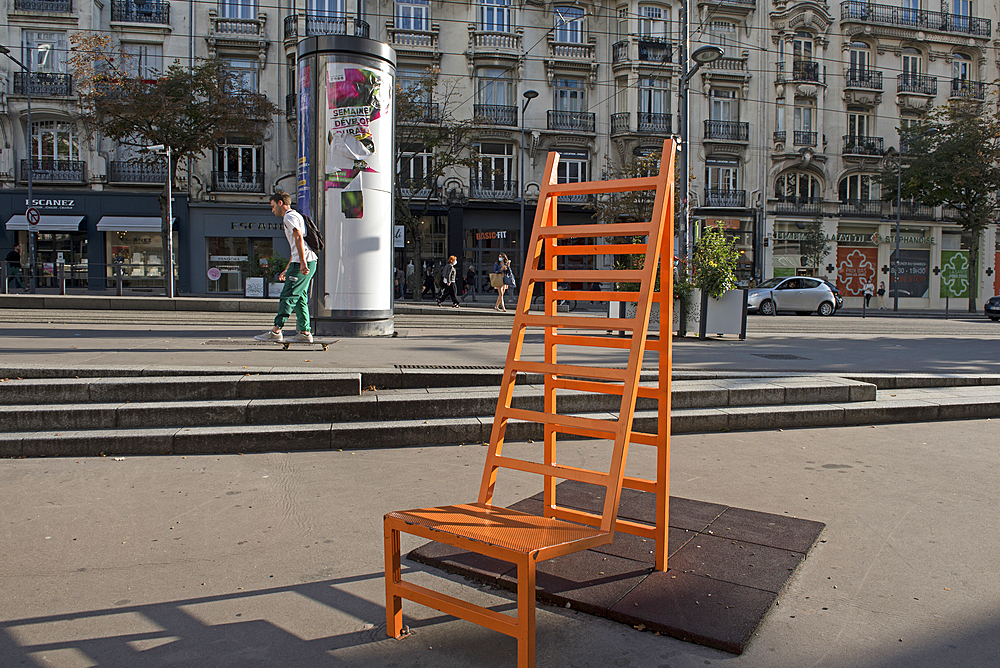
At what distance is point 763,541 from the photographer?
3729 millimetres

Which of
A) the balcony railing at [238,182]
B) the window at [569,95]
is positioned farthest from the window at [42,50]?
the window at [569,95]

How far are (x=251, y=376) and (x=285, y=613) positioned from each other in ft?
11.8

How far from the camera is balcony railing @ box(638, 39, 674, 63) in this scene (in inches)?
1403

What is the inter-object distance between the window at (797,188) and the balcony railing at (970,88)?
926 centimetres

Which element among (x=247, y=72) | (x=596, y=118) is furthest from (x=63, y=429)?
(x=596, y=118)

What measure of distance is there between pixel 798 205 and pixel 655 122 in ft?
29.2

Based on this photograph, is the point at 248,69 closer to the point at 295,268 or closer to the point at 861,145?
the point at 295,268

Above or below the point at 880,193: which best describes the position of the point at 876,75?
above

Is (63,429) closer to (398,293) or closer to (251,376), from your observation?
(251,376)

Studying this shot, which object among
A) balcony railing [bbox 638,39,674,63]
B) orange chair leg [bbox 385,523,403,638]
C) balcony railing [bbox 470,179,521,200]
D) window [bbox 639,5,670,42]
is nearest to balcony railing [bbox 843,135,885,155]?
balcony railing [bbox 638,39,674,63]

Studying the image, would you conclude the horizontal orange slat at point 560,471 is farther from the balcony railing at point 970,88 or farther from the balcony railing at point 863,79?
the balcony railing at point 970,88

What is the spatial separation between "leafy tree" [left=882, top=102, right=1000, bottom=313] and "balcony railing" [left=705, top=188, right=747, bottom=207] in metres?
7.50

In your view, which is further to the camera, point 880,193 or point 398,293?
point 880,193

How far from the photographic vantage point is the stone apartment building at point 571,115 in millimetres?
31562
